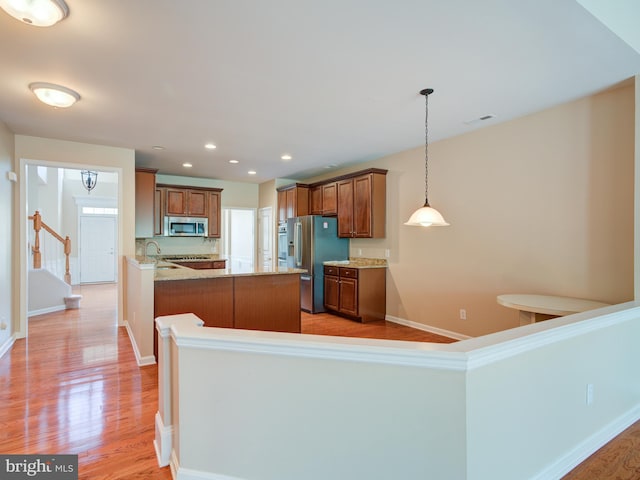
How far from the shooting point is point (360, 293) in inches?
193

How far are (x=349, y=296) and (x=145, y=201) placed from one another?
3640 millimetres

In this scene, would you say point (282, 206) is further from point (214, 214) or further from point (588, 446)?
point (588, 446)

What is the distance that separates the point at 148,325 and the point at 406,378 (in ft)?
9.27

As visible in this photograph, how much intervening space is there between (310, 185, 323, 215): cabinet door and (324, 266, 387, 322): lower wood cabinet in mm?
1341

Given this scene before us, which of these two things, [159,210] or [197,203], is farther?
[197,203]

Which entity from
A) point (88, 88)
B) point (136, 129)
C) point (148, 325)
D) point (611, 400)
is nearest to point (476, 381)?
point (611, 400)

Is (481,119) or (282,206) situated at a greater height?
(481,119)

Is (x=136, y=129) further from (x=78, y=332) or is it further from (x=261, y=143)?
(x=78, y=332)

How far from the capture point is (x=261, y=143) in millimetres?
4367

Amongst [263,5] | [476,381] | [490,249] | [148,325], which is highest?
[263,5]

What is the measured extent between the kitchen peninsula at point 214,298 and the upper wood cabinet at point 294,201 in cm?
237

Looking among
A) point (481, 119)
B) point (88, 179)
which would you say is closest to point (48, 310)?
point (88, 179)

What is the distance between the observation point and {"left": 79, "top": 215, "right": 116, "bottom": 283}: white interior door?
28.9 ft

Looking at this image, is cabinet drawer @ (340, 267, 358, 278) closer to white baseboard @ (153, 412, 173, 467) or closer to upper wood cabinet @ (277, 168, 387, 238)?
upper wood cabinet @ (277, 168, 387, 238)
